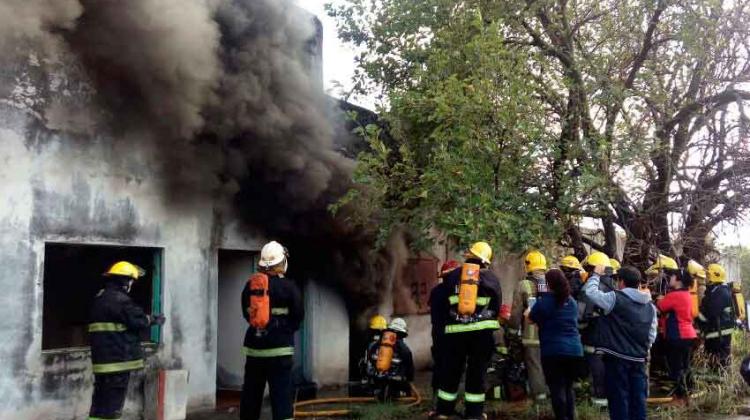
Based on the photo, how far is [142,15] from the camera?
7180mm

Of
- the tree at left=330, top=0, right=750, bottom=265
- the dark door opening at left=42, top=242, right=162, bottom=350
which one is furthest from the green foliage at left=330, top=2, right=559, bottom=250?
the dark door opening at left=42, top=242, right=162, bottom=350

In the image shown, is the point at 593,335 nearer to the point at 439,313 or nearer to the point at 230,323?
the point at 439,313

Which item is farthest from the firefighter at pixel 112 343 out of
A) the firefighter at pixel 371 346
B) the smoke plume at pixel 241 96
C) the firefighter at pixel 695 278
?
the firefighter at pixel 695 278

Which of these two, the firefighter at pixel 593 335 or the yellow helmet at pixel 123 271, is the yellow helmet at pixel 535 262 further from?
the yellow helmet at pixel 123 271

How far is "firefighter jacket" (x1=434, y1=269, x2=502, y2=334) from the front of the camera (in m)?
6.41

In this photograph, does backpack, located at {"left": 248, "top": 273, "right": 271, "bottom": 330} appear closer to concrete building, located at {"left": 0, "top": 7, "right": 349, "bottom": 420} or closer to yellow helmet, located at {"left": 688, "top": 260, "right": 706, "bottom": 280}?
concrete building, located at {"left": 0, "top": 7, "right": 349, "bottom": 420}

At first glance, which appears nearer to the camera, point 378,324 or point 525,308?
point 525,308

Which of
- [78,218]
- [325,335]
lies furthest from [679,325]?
[78,218]

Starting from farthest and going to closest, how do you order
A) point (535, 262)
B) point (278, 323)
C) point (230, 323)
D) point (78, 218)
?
1. point (230, 323)
2. point (535, 262)
3. point (78, 218)
4. point (278, 323)

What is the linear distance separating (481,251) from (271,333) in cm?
210

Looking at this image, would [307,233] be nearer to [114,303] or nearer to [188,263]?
[188,263]

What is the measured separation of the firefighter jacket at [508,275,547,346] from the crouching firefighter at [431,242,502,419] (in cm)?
70

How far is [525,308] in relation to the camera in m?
7.33

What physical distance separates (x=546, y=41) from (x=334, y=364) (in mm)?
5378
